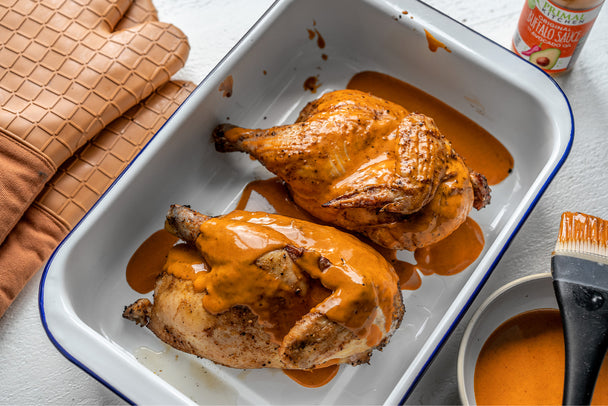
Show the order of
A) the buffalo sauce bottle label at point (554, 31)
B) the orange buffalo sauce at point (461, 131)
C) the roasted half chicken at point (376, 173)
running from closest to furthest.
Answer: the roasted half chicken at point (376, 173) < the buffalo sauce bottle label at point (554, 31) < the orange buffalo sauce at point (461, 131)

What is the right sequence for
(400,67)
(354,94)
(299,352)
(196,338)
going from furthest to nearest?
(400,67), (354,94), (196,338), (299,352)

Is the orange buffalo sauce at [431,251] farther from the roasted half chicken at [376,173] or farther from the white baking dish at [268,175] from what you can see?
the roasted half chicken at [376,173]

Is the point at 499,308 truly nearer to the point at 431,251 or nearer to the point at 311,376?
the point at 431,251

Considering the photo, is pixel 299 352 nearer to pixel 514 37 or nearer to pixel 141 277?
pixel 141 277

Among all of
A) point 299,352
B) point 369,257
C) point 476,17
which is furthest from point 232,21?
point 299,352

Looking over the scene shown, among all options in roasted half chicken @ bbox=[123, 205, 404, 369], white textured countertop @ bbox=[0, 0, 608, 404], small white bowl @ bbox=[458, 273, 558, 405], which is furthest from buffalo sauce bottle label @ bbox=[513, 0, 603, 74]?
roasted half chicken @ bbox=[123, 205, 404, 369]

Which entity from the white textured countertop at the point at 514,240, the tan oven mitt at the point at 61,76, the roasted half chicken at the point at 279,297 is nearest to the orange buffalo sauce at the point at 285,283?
the roasted half chicken at the point at 279,297
